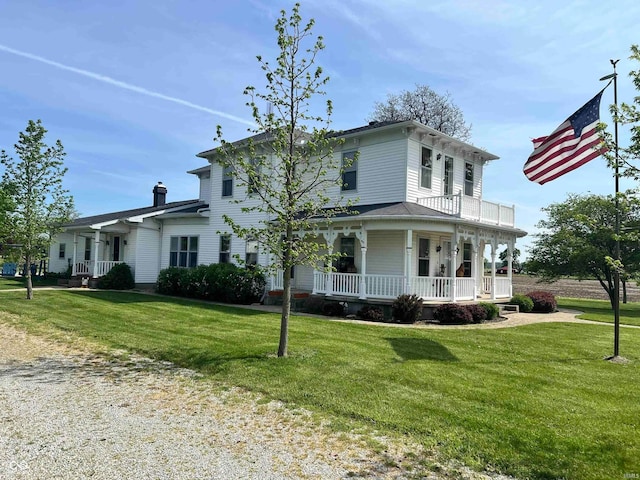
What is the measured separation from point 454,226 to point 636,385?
8.84 meters

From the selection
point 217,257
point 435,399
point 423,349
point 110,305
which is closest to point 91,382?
point 435,399

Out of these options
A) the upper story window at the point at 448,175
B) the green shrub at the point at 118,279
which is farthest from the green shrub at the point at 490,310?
the green shrub at the point at 118,279

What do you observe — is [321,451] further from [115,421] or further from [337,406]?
[115,421]

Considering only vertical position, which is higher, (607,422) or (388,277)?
(388,277)

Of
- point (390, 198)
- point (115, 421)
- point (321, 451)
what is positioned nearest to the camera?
point (321, 451)

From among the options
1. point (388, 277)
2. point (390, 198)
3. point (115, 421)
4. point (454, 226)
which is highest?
point (390, 198)

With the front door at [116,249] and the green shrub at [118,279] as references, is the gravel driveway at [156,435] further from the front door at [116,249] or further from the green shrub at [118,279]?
the front door at [116,249]

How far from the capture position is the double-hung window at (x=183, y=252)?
75.1 ft

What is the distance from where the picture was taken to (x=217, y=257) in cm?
2167

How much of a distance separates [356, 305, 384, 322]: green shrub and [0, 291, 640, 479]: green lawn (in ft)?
5.05

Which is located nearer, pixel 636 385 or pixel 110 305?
pixel 636 385

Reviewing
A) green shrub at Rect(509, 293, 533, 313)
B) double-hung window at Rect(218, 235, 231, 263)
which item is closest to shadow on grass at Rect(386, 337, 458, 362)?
green shrub at Rect(509, 293, 533, 313)

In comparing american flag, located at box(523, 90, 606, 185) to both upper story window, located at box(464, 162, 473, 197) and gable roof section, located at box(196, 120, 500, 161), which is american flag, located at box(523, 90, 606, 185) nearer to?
gable roof section, located at box(196, 120, 500, 161)

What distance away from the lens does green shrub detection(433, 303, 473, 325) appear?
14047 mm
